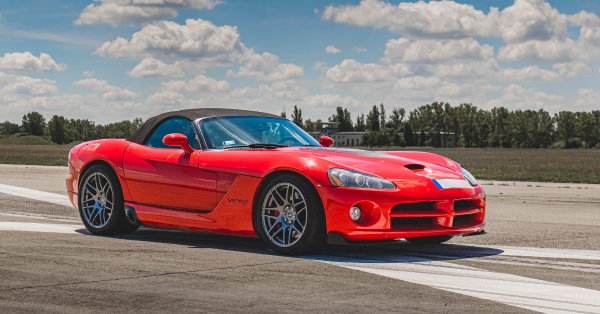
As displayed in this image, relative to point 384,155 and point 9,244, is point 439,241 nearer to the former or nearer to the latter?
point 384,155

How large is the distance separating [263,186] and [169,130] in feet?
5.79

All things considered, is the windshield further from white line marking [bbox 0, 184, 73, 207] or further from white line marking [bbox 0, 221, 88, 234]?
white line marking [bbox 0, 184, 73, 207]

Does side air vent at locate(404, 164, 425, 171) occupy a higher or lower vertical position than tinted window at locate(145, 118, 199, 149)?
lower

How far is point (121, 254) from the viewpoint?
748 cm

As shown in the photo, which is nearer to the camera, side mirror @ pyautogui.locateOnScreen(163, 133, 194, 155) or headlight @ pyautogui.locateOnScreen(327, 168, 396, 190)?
headlight @ pyautogui.locateOnScreen(327, 168, 396, 190)

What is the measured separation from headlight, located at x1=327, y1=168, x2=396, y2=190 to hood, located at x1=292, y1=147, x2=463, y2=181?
0.07 metres

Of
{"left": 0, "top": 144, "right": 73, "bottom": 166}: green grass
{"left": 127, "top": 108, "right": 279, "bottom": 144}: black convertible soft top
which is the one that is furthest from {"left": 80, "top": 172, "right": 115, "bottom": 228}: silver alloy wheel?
{"left": 0, "top": 144, "right": 73, "bottom": 166}: green grass

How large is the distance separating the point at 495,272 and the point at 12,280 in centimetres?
352

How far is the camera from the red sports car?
7.18m

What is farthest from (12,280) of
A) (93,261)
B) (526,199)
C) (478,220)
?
(526,199)

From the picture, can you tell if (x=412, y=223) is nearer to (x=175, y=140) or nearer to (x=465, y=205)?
(x=465, y=205)

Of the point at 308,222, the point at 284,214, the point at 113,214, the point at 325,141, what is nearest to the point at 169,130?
the point at 113,214

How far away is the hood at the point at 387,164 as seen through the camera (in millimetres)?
7367

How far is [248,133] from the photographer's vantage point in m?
8.52
